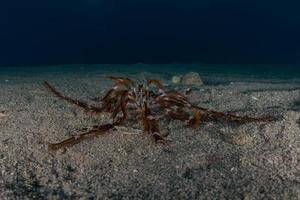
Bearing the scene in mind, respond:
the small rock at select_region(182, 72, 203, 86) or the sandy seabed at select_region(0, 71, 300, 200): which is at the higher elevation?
the small rock at select_region(182, 72, 203, 86)

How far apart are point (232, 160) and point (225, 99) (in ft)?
7.25

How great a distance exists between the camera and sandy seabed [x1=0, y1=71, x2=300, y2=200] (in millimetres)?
2662

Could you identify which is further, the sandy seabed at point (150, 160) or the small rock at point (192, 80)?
the small rock at point (192, 80)

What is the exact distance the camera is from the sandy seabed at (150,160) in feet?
8.73

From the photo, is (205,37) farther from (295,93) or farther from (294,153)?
(294,153)

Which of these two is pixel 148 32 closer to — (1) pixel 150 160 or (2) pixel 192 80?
(2) pixel 192 80

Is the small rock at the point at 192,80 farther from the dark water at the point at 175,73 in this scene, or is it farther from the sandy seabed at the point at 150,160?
the sandy seabed at the point at 150,160

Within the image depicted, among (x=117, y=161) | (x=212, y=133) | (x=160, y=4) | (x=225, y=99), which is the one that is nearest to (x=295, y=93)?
(x=225, y=99)

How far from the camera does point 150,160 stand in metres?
3.25

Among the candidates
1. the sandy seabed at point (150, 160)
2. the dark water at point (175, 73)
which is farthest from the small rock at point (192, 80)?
the sandy seabed at point (150, 160)

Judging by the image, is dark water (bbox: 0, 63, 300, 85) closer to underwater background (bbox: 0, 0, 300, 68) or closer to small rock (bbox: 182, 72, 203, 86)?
small rock (bbox: 182, 72, 203, 86)

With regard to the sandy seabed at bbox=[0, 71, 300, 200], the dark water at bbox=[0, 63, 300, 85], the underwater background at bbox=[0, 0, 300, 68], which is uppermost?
the underwater background at bbox=[0, 0, 300, 68]

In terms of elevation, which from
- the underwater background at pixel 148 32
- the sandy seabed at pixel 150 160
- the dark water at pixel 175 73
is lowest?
the sandy seabed at pixel 150 160

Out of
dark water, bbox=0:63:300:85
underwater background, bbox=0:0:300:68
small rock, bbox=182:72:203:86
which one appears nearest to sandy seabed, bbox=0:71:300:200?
small rock, bbox=182:72:203:86
